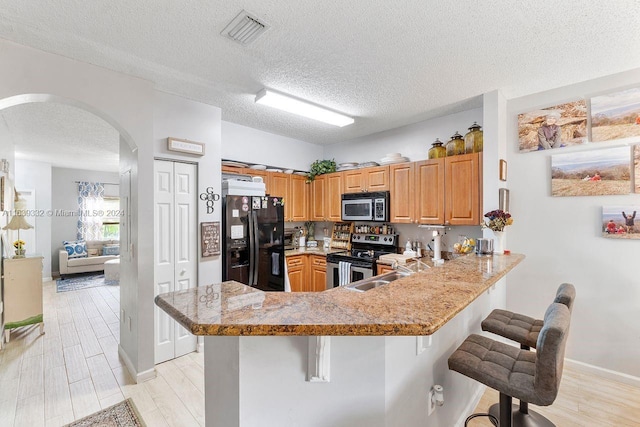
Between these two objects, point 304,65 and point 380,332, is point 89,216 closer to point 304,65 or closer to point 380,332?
point 304,65

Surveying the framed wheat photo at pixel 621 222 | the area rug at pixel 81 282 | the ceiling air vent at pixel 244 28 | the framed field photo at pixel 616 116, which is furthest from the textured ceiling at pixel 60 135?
the framed wheat photo at pixel 621 222

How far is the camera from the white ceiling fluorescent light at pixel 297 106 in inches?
112

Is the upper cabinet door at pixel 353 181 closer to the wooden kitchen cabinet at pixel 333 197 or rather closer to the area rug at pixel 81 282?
the wooden kitchen cabinet at pixel 333 197

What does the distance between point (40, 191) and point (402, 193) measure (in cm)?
739

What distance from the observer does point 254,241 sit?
351 centimetres

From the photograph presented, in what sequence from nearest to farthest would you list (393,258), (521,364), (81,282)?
(521,364), (393,258), (81,282)

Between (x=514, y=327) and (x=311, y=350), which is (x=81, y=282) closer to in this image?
(x=311, y=350)

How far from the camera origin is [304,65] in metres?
2.34

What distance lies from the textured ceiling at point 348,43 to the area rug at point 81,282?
525 centimetres

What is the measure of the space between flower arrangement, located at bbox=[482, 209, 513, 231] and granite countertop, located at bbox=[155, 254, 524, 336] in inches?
61.0

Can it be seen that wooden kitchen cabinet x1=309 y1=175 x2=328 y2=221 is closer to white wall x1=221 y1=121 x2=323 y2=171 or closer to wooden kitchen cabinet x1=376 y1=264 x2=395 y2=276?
white wall x1=221 y1=121 x2=323 y2=171

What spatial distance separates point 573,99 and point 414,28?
197 cm

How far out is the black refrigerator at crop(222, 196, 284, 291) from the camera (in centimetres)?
332

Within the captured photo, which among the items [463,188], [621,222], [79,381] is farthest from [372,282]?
[79,381]
